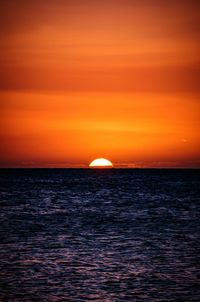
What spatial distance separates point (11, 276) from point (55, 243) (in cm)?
1289

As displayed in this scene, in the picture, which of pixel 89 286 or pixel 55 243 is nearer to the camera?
pixel 89 286

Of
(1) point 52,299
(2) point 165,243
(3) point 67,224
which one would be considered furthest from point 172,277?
(3) point 67,224

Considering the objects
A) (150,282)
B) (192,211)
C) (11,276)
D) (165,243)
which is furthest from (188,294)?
(192,211)

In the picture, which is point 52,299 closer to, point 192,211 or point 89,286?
point 89,286

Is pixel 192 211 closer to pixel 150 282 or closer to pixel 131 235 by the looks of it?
pixel 131 235

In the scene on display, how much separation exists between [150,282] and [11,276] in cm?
745

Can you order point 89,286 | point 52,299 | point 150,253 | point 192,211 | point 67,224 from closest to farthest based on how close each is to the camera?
point 52,299 → point 89,286 → point 150,253 → point 67,224 → point 192,211

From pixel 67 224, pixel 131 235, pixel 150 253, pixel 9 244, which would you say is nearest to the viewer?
pixel 150 253

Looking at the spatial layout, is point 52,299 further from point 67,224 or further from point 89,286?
point 67,224

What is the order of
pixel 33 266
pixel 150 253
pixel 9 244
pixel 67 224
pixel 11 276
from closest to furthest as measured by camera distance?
pixel 11 276
pixel 33 266
pixel 150 253
pixel 9 244
pixel 67 224

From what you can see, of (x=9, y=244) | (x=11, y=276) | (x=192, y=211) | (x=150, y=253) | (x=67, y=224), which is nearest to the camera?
(x=11, y=276)

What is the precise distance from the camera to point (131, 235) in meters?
50.3

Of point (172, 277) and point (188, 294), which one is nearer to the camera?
point (188, 294)

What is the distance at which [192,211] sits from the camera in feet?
259
